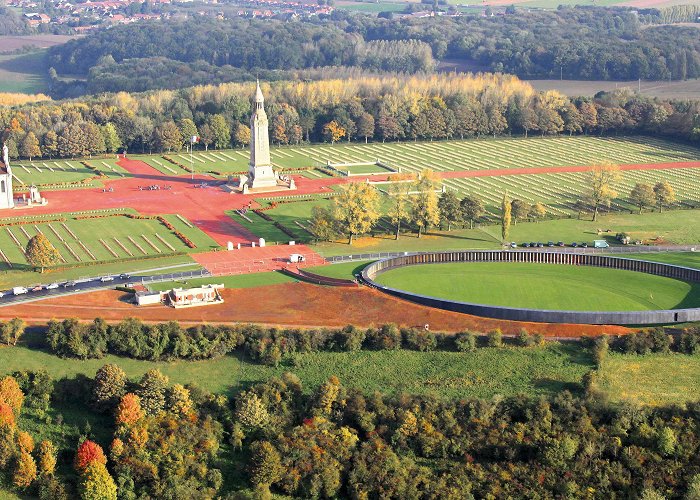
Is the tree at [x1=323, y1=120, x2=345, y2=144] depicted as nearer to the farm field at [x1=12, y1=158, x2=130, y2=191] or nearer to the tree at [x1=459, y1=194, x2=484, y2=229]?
the farm field at [x1=12, y1=158, x2=130, y2=191]

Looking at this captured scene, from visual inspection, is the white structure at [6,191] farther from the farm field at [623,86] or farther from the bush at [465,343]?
the farm field at [623,86]

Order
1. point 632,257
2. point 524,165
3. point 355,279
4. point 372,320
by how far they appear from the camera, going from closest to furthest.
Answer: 1. point 372,320
2. point 355,279
3. point 632,257
4. point 524,165

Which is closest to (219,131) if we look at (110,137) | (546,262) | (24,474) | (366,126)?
(110,137)

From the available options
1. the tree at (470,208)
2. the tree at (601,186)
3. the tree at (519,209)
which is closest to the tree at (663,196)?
the tree at (601,186)

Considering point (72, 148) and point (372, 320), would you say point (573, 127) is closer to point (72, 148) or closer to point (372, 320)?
point (72, 148)

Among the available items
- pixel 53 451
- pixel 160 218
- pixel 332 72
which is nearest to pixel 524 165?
pixel 160 218

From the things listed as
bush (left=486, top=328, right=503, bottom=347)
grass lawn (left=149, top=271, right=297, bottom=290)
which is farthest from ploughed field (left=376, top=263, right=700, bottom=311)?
A: grass lawn (left=149, top=271, right=297, bottom=290)

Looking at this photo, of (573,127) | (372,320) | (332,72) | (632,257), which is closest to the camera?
(372,320)
